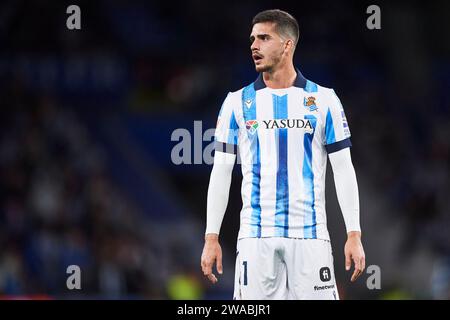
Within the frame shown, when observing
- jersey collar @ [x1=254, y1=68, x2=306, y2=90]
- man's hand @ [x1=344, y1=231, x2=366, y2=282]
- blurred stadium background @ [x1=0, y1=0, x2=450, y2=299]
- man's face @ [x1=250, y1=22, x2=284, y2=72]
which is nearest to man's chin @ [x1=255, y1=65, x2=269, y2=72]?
man's face @ [x1=250, y1=22, x2=284, y2=72]

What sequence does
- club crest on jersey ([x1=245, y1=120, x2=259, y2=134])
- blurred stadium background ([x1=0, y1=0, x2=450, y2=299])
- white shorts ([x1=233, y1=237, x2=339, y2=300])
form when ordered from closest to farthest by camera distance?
white shorts ([x1=233, y1=237, x2=339, y2=300]) < club crest on jersey ([x1=245, y1=120, x2=259, y2=134]) < blurred stadium background ([x1=0, y1=0, x2=450, y2=299])

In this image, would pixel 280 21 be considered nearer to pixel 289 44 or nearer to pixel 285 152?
pixel 289 44

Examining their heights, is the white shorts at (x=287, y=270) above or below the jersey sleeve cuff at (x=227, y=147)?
below

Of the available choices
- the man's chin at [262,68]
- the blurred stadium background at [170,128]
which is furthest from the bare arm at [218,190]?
the blurred stadium background at [170,128]

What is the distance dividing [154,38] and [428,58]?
181 inches

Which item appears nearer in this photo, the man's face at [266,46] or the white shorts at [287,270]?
the white shorts at [287,270]

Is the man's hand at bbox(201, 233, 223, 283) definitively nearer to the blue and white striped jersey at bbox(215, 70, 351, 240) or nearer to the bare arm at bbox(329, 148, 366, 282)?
the blue and white striped jersey at bbox(215, 70, 351, 240)

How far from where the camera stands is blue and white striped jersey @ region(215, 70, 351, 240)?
6703 millimetres

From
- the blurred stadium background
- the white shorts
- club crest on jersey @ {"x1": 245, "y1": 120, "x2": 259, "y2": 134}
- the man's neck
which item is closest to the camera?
the white shorts

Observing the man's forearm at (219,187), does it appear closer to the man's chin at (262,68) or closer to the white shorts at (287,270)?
the white shorts at (287,270)

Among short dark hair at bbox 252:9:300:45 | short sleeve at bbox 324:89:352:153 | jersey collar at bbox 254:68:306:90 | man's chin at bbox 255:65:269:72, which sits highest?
short dark hair at bbox 252:9:300:45

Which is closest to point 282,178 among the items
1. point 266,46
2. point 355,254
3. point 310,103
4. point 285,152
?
point 285,152

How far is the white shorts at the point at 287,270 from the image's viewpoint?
666 cm
